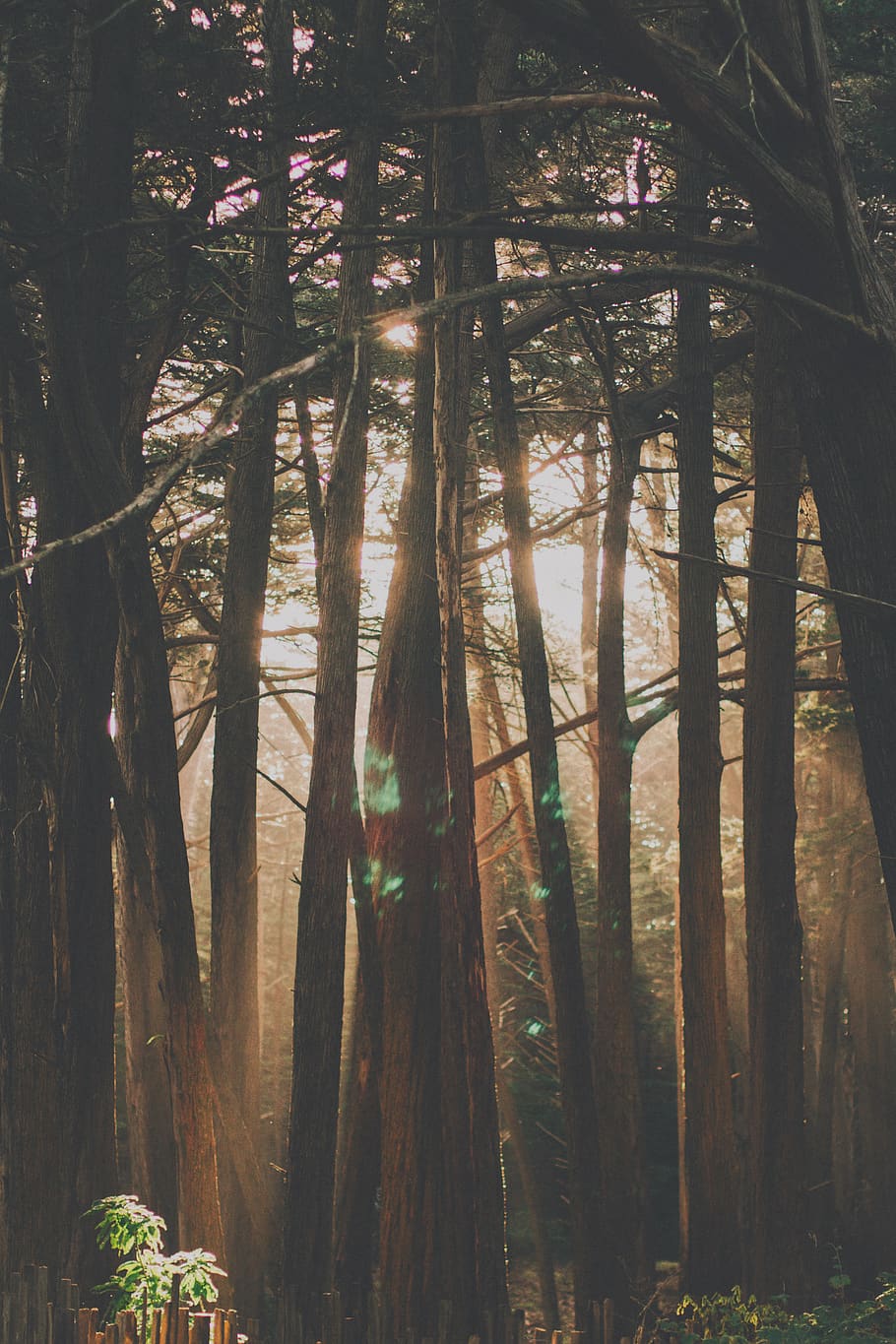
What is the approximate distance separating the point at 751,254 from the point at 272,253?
511 centimetres

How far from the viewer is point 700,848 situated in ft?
36.3

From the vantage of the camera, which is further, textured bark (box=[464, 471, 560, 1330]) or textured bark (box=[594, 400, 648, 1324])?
textured bark (box=[464, 471, 560, 1330])

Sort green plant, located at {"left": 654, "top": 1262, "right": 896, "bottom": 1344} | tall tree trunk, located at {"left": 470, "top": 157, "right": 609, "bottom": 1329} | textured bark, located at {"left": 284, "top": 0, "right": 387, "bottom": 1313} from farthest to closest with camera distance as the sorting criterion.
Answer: tall tree trunk, located at {"left": 470, "top": 157, "right": 609, "bottom": 1329} → textured bark, located at {"left": 284, "top": 0, "right": 387, "bottom": 1313} → green plant, located at {"left": 654, "top": 1262, "right": 896, "bottom": 1344}

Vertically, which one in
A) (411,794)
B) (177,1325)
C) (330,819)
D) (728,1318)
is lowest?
(728,1318)

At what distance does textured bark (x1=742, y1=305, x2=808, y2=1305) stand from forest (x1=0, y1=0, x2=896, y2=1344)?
4 cm

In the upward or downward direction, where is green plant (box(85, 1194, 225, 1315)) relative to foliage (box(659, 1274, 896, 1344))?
upward

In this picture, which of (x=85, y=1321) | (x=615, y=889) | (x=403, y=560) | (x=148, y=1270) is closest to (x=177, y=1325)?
(x=148, y=1270)

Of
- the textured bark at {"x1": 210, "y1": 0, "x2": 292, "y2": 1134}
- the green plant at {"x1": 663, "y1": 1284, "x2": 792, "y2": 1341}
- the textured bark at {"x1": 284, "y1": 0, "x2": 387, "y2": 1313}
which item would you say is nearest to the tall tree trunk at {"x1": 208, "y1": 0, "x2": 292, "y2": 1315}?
the textured bark at {"x1": 210, "y1": 0, "x2": 292, "y2": 1134}

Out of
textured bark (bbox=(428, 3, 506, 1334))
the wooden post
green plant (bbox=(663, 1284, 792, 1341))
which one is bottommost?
green plant (bbox=(663, 1284, 792, 1341))

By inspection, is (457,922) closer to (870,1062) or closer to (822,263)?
(822,263)

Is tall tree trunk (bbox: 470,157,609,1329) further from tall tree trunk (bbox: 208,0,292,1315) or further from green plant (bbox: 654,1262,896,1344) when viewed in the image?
tall tree trunk (bbox: 208,0,292,1315)

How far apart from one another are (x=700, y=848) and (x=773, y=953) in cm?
131

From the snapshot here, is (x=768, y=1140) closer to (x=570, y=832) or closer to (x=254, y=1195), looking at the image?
(x=254, y=1195)

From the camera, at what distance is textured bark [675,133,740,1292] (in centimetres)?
1094
